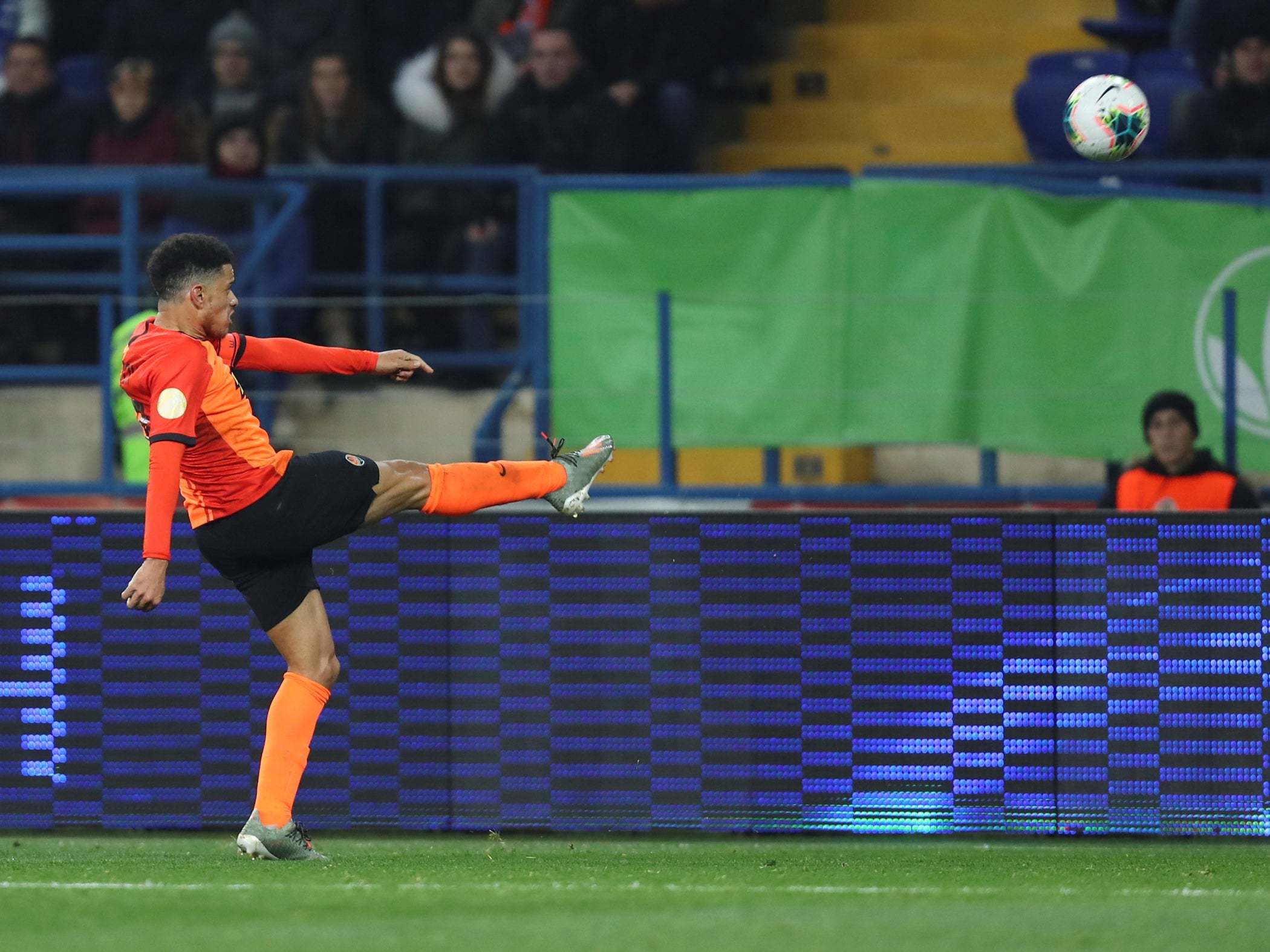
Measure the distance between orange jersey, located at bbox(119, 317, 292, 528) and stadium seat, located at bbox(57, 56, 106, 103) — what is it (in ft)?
27.8

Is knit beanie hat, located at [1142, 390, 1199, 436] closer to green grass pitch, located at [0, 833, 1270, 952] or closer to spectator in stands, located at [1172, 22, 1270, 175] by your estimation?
spectator in stands, located at [1172, 22, 1270, 175]

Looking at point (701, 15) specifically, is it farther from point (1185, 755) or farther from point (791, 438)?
point (1185, 755)

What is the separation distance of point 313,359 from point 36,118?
7781mm

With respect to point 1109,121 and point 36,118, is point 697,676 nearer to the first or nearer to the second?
point 1109,121

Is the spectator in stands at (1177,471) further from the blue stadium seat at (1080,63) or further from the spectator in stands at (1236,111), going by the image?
the blue stadium seat at (1080,63)

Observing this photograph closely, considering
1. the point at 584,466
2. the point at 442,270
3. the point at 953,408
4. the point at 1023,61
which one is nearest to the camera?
the point at 584,466

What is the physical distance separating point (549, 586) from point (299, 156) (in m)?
6.43

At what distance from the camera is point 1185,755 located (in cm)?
853

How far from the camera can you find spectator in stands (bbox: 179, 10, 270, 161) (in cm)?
1471

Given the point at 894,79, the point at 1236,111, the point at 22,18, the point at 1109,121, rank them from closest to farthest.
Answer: the point at 1109,121 → the point at 1236,111 → the point at 22,18 → the point at 894,79

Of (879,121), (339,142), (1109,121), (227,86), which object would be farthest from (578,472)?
(879,121)

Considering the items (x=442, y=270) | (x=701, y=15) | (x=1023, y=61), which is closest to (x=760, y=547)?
(x=442, y=270)

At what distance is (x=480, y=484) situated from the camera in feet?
26.5

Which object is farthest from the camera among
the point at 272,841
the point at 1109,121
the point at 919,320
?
the point at 919,320
